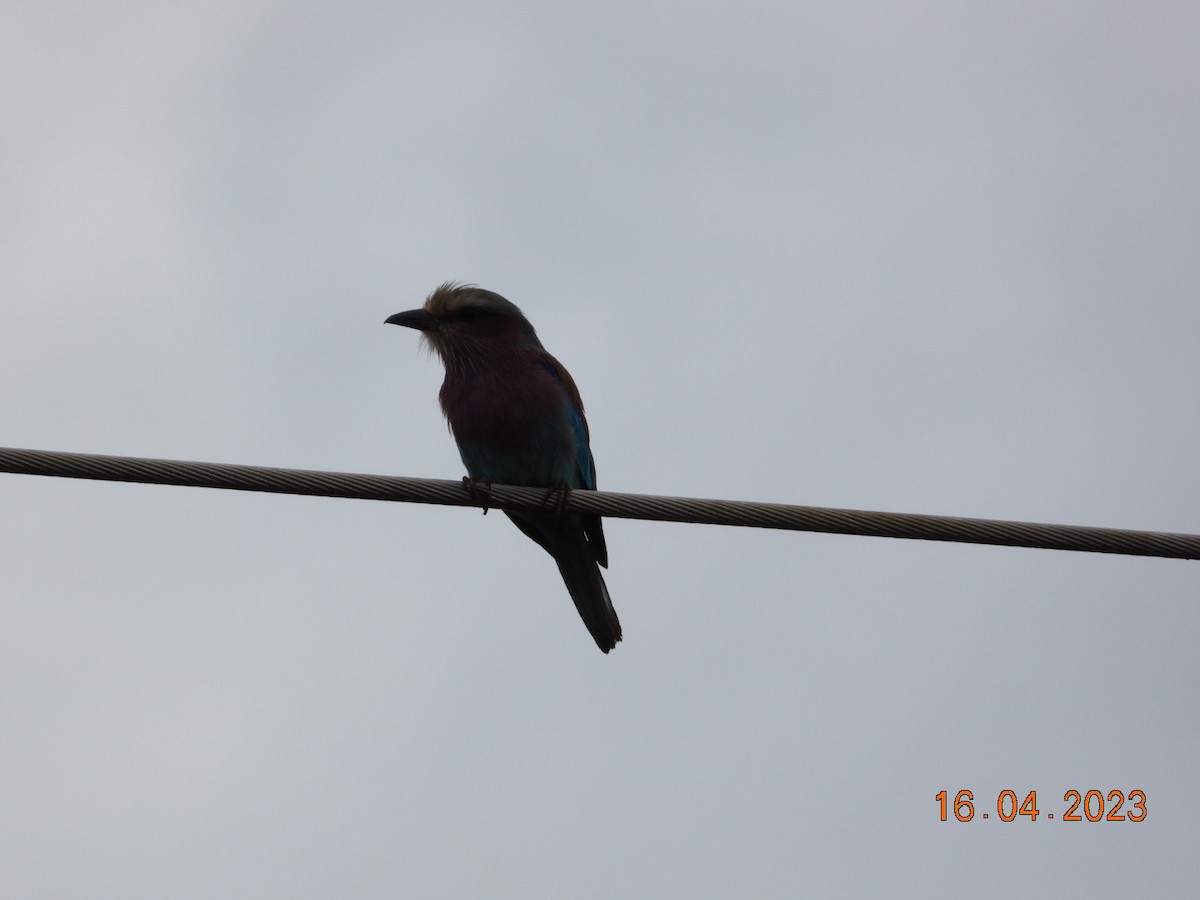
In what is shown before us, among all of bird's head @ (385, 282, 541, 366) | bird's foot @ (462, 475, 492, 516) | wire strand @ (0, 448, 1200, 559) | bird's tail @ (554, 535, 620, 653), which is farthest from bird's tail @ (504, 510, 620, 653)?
wire strand @ (0, 448, 1200, 559)

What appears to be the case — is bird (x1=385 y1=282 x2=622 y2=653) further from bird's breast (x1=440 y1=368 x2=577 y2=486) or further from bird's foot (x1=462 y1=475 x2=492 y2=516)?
bird's foot (x1=462 y1=475 x2=492 y2=516)

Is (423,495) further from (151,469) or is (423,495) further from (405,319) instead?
(405,319)

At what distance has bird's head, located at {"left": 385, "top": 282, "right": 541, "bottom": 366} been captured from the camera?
5.59m

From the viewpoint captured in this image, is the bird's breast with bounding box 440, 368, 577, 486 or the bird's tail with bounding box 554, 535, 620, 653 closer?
the bird's breast with bounding box 440, 368, 577, 486

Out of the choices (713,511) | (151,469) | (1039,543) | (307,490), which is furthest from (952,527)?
(151,469)

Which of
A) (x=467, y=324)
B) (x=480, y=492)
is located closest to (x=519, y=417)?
(x=467, y=324)

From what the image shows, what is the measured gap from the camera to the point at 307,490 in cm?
348

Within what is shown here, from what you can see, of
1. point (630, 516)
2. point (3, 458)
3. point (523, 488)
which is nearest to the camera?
point (3, 458)

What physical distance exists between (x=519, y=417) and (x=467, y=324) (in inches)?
25.1

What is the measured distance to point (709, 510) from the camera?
353cm

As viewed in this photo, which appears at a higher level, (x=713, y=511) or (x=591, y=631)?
(x=713, y=511)

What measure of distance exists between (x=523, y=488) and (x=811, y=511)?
5.02ft

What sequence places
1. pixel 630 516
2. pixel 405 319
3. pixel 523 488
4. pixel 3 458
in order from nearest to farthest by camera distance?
pixel 3 458 < pixel 630 516 < pixel 523 488 < pixel 405 319

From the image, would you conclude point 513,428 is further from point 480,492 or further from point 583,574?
point 480,492
